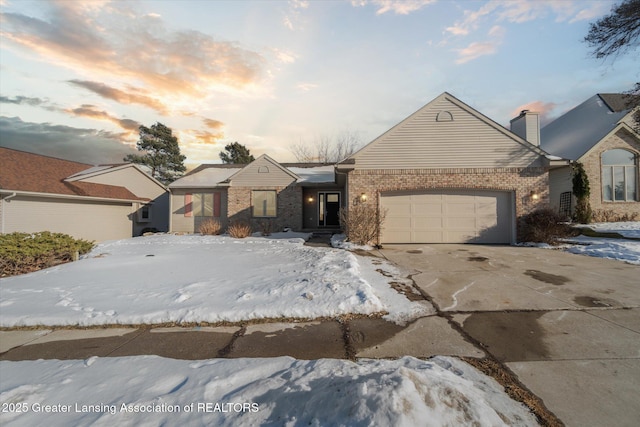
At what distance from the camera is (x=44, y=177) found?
14805mm

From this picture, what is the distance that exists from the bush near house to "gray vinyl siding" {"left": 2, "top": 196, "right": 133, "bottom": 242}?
6.05 metres

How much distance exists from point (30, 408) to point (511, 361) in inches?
186

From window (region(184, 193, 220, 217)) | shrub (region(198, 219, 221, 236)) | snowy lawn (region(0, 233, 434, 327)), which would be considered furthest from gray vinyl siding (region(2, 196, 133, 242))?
snowy lawn (region(0, 233, 434, 327))

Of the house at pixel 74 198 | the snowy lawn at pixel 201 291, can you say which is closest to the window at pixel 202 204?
the house at pixel 74 198

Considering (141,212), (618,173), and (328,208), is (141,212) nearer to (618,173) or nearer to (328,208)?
(328,208)

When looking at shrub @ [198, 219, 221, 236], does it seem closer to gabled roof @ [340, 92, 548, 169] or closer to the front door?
the front door

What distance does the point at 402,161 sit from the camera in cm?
1185

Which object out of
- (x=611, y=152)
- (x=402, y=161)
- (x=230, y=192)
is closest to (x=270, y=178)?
(x=230, y=192)

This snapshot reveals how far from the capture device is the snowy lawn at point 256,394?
196 centimetres

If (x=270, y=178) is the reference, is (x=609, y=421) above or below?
below

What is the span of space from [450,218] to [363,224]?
12.8ft

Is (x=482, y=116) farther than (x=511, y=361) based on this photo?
Yes

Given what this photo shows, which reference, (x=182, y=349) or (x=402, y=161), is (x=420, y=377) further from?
(x=402, y=161)

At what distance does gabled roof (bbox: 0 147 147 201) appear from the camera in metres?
13.1
